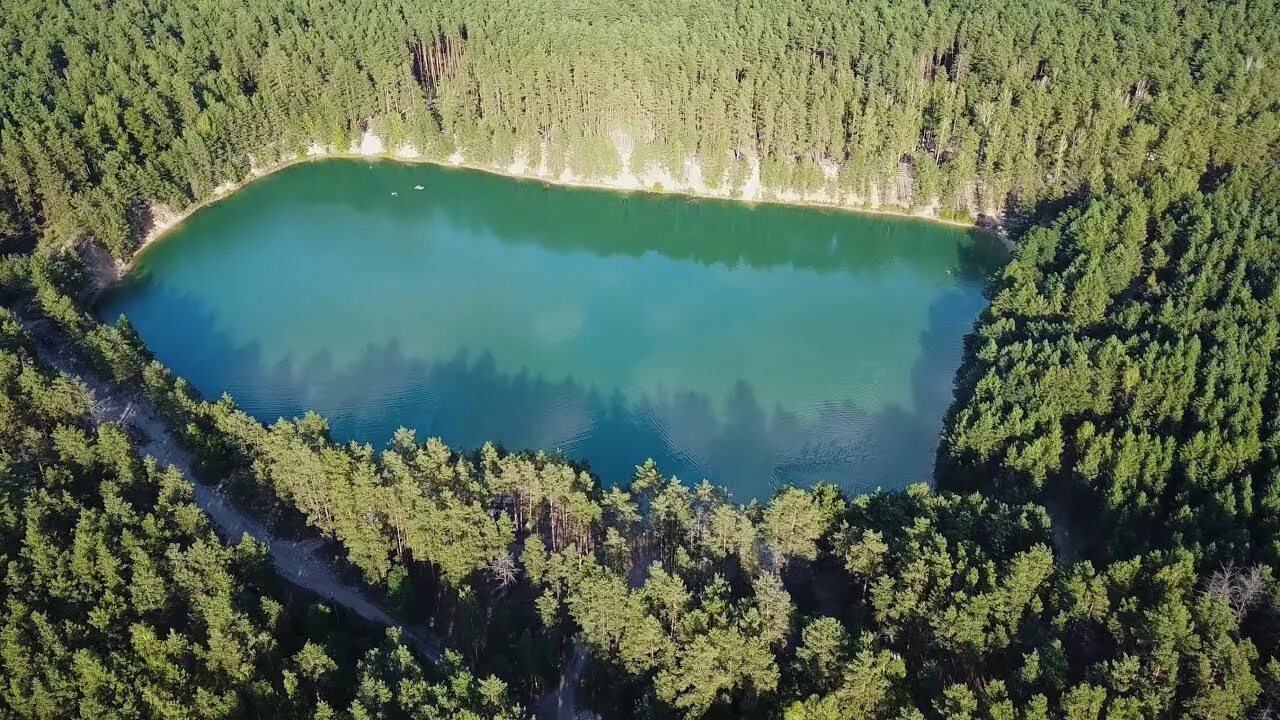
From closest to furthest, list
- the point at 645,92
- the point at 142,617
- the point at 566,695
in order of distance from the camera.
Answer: the point at 142,617, the point at 566,695, the point at 645,92

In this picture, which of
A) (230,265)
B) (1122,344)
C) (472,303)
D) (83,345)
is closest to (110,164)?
(230,265)

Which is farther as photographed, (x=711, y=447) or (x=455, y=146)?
(x=455, y=146)

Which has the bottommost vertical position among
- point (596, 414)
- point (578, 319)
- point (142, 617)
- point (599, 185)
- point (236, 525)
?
point (236, 525)

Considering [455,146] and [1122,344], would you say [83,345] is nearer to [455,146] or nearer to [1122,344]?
[455,146]

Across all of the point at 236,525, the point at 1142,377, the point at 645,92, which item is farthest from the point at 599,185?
the point at 1142,377

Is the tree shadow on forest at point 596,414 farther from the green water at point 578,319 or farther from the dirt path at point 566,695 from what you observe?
the dirt path at point 566,695

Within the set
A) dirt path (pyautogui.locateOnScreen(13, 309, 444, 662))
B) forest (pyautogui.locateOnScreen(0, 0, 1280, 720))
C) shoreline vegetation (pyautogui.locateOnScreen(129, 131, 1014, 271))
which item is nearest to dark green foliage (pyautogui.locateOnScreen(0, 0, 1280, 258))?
forest (pyautogui.locateOnScreen(0, 0, 1280, 720))

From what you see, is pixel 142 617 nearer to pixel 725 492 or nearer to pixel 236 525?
pixel 236 525

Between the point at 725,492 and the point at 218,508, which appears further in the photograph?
the point at 218,508
